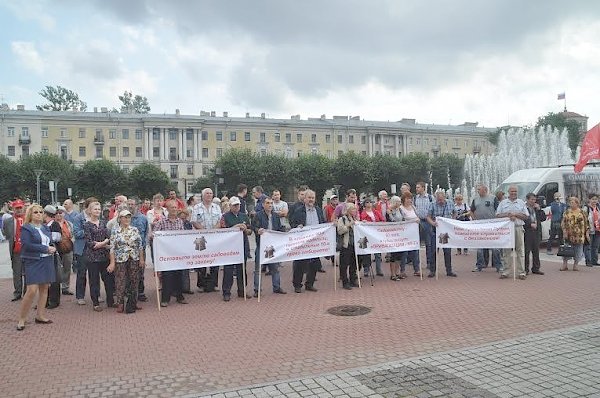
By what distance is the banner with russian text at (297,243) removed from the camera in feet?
32.1

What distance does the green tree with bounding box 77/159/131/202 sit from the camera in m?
64.9

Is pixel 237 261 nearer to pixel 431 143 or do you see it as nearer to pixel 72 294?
pixel 72 294

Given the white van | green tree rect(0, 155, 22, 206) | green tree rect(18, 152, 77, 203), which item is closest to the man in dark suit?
the white van

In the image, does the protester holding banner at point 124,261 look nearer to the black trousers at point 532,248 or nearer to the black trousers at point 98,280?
the black trousers at point 98,280

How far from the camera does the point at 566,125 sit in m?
83.1

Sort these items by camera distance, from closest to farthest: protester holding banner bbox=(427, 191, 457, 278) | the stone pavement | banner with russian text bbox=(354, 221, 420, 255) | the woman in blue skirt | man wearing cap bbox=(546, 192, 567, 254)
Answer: the stone pavement < the woman in blue skirt < banner with russian text bbox=(354, 221, 420, 255) < protester holding banner bbox=(427, 191, 457, 278) < man wearing cap bbox=(546, 192, 567, 254)

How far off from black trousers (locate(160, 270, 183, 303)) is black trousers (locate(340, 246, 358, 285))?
3.27 meters

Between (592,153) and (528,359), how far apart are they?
37.6ft

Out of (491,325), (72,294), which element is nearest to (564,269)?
(491,325)

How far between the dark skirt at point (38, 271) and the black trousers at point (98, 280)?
110cm

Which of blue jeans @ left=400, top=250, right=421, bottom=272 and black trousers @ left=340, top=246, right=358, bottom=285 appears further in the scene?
blue jeans @ left=400, top=250, right=421, bottom=272

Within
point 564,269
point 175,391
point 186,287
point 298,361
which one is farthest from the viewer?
point 564,269

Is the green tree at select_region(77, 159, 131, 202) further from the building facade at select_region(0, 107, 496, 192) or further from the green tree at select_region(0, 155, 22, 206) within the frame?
the building facade at select_region(0, 107, 496, 192)

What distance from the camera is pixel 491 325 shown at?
23.5 feet
